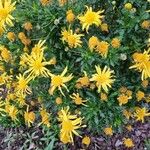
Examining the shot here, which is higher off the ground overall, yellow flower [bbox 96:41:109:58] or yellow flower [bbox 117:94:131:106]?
yellow flower [bbox 96:41:109:58]

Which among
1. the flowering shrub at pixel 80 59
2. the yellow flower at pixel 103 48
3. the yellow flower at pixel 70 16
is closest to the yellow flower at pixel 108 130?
the flowering shrub at pixel 80 59

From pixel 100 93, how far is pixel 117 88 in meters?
0.12

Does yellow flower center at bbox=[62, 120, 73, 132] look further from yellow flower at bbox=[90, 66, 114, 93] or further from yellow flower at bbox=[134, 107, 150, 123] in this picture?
yellow flower at bbox=[134, 107, 150, 123]

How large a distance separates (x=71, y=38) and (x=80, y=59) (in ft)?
0.54

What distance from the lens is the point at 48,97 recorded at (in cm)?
293

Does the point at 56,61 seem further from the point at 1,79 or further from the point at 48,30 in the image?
the point at 1,79

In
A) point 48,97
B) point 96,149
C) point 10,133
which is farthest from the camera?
point 10,133

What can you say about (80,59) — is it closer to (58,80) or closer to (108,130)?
(58,80)

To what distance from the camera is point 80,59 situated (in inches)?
104

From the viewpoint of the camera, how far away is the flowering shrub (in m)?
2.58

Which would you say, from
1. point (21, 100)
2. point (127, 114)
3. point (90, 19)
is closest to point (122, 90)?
point (127, 114)

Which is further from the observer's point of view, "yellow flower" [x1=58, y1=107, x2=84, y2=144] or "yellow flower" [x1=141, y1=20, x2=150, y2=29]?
"yellow flower" [x1=58, y1=107, x2=84, y2=144]

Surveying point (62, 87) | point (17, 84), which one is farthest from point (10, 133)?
point (62, 87)

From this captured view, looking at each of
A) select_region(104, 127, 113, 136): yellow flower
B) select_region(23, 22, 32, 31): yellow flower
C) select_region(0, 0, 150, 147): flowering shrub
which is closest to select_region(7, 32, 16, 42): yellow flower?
select_region(0, 0, 150, 147): flowering shrub
